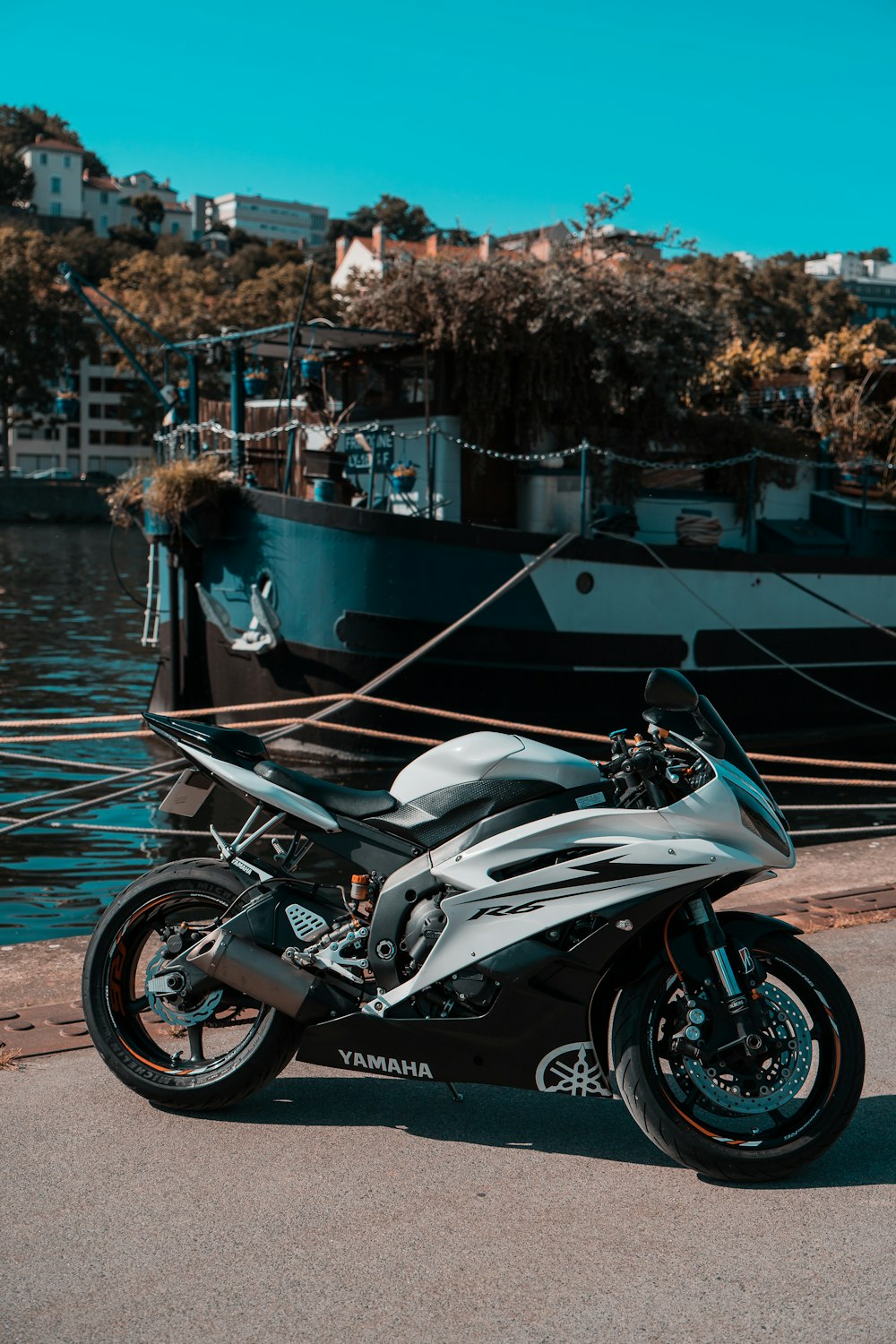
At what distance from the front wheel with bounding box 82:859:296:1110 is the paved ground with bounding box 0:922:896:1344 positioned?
10 centimetres

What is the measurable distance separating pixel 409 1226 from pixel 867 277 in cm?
16633

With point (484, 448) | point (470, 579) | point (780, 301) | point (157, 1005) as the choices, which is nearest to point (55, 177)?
point (780, 301)

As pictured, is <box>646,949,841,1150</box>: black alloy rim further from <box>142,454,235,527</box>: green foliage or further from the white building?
the white building

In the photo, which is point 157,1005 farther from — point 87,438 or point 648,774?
point 87,438

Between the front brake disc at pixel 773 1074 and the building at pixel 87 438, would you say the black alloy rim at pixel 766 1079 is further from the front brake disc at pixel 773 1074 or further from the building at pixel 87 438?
the building at pixel 87 438

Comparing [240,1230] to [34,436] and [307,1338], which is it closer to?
[307,1338]

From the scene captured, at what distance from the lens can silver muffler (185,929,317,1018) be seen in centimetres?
369

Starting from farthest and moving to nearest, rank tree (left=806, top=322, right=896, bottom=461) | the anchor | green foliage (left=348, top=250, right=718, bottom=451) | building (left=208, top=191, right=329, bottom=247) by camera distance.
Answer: building (left=208, top=191, right=329, bottom=247) < tree (left=806, top=322, right=896, bottom=461) < green foliage (left=348, top=250, right=718, bottom=451) < the anchor

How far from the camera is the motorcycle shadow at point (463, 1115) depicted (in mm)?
3658

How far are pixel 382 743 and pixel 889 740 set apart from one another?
5.87m


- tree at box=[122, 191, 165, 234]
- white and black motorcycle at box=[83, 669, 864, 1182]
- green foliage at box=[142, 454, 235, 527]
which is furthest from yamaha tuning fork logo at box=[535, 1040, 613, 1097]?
tree at box=[122, 191, 165, 234]

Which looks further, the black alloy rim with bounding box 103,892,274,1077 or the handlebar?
the black alloy rim with bounding box 103,892,274,1077

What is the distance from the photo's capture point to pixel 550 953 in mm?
3502

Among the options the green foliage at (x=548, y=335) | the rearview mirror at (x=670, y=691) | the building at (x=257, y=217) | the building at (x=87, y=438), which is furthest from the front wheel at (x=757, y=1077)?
the building at (x=257, y=217)
